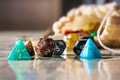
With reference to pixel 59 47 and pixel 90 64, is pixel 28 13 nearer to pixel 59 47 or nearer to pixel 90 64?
pixel 59 47

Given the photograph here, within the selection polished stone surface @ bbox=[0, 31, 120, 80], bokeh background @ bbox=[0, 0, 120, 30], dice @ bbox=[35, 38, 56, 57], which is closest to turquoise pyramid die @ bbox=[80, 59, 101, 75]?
polished stone surface @ bbox=[0, 31, 120, 80]

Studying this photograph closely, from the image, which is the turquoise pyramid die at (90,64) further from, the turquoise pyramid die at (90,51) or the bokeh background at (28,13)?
the bokeh background at (28,13)

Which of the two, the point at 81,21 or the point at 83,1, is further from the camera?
the point at 83,1

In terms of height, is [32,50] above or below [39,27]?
above

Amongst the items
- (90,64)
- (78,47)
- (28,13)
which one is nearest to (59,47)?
(78,47)

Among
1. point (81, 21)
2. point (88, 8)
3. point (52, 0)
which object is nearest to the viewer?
point (81, 21)

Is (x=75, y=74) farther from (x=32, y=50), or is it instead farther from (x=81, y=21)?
(x=81, y=21)

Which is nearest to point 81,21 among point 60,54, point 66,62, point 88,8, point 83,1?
point 88,8
